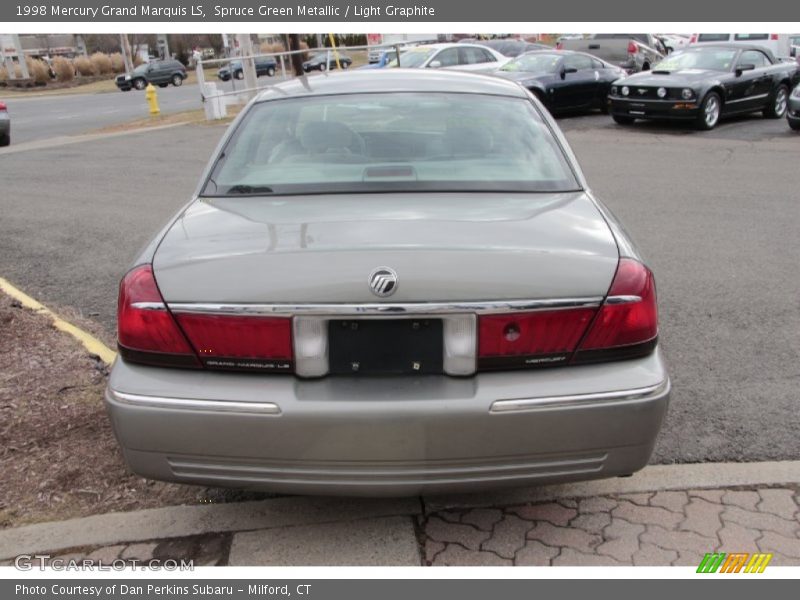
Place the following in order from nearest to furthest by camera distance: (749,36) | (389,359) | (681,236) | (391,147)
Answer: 1. (389,359)
2. (391,147)
3. (681,236)
4. (749,36)

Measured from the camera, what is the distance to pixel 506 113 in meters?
3.71

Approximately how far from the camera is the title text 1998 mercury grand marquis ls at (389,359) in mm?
2377

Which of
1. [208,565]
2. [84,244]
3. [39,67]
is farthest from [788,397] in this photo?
[39,67]

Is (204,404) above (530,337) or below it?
below

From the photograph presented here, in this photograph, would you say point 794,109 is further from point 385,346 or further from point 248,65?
point 385,346

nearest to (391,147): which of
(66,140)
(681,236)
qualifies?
(681,236)

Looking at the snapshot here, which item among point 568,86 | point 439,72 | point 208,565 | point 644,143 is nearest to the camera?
point 208,565

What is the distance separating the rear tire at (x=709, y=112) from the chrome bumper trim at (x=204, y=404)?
13928 mm

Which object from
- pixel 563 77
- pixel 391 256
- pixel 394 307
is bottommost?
Answer: pixel 563 77

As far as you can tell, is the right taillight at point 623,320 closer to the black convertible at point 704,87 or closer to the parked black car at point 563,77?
the black convertible at point 704,87

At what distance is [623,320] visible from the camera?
2.51m

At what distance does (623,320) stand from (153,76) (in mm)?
49466

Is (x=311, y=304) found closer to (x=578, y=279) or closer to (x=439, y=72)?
(x=578, y=279)

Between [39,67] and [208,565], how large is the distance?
59.3 metres
